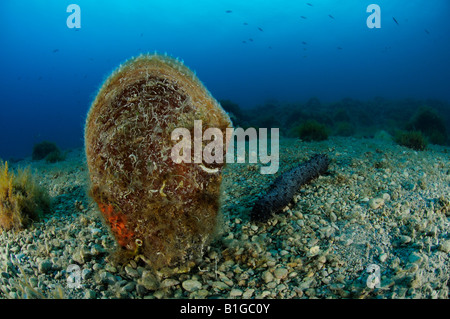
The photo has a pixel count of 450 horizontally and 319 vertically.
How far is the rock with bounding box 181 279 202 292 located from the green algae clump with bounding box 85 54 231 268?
280 mm

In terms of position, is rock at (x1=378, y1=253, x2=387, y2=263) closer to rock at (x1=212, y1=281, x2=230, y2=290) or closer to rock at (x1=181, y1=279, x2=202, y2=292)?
rock at (x1=212, y1=281, x2=230, y2=290)

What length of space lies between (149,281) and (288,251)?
181 centimetres

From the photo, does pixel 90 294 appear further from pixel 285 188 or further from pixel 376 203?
pixel 376 203

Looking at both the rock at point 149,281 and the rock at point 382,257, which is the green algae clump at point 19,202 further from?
the rock at point 382,257

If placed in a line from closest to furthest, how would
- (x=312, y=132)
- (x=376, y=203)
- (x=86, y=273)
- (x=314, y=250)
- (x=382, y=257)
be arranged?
(x=86, y=273)
(x=382, y=257)
(x=314, y=250)
(x=376, y=203)
(x=312, y=132)

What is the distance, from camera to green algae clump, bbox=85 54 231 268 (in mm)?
2629

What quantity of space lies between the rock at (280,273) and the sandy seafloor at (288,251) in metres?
0.01

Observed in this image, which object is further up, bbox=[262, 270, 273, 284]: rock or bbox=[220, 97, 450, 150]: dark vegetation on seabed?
bbox=[220, 97, 450, 150]: dark vegetation on seabed

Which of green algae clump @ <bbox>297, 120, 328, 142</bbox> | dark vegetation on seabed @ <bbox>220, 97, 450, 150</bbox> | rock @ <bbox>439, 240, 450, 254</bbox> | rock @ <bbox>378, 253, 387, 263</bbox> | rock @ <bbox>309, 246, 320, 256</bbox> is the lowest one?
rock @ <bbox>378, 253, 387, 263</bbox>

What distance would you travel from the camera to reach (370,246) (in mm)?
3248

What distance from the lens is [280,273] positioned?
288cm

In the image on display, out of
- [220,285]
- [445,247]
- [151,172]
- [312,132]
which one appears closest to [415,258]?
[445,247]

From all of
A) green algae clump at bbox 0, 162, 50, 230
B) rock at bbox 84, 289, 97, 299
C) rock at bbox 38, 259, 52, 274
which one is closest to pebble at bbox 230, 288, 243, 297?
rock at bbox 84, 289, 97, 299

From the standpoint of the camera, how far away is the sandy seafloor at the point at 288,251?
2691 millimetres
